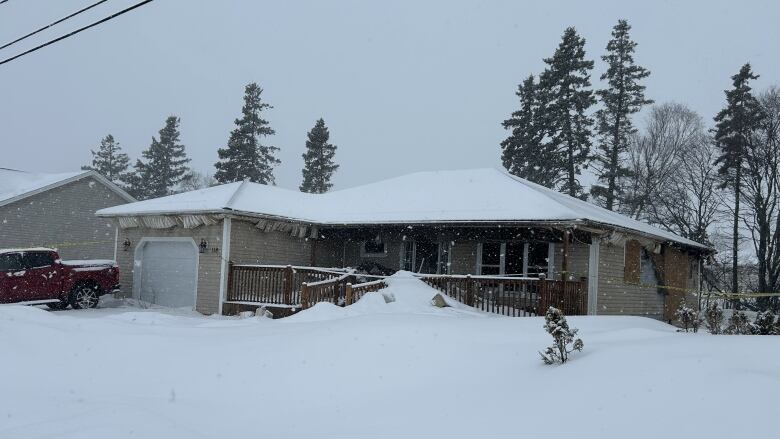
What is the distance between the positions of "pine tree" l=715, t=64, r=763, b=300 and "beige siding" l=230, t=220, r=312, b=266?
77.1ft

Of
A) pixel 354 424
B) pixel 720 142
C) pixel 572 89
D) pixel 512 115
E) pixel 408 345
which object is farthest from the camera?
pixel 512 115

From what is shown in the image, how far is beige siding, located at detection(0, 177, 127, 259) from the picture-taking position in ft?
80.4

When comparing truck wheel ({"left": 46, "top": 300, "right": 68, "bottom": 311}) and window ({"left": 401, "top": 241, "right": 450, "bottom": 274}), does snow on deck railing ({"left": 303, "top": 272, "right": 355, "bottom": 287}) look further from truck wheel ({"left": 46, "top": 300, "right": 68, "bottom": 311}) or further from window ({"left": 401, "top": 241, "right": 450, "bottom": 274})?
truck wheel ({"left": 46, "top": 300, "right": 68, "bottom": 311})

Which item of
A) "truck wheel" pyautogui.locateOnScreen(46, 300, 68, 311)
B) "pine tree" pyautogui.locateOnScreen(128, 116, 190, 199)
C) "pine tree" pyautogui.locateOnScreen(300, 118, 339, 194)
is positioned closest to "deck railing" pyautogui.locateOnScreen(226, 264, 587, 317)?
"truck wheel" pyautogui.locateOnScreen(46, 300, 68, 311)

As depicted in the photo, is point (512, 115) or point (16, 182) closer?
point (16, 182)

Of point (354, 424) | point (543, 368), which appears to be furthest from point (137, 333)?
point (543, 368)

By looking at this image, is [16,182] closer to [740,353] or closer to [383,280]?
[383,280]

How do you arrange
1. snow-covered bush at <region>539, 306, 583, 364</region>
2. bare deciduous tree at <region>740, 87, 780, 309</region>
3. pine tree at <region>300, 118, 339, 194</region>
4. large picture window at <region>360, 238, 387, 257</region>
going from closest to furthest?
snow-covered bush at <region>539, 306, 583, 364</region> < large picture window at <region>360, 238, 387, 257</region> < bare deciduous tree at <region>740, 87, 780, 309</region> < pine tree at <region>300, 118, 339, 194</region>

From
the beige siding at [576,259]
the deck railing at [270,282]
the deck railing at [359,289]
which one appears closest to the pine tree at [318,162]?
the deck railing at [270,282]

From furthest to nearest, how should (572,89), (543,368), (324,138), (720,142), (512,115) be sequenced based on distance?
(324,138) → (512,115) → (572,89) → (720,142) → (543,368)

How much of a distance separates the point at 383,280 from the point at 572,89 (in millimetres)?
25606

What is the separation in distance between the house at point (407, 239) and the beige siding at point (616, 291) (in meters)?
0.03

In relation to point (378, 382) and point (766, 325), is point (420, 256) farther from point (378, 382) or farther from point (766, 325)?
point (378, 382)

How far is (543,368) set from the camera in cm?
704
